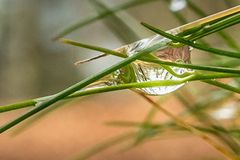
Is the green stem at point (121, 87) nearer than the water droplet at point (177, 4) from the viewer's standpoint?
Yes

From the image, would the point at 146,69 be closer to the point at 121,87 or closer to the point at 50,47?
the point at 121,87

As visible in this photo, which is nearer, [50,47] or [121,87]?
[121,87]

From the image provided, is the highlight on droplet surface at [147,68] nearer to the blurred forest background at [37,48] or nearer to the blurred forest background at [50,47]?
the blurred forest background at [50,47]

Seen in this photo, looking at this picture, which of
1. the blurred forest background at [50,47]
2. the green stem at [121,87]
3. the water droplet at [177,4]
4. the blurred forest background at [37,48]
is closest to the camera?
the green stem at [121,87]

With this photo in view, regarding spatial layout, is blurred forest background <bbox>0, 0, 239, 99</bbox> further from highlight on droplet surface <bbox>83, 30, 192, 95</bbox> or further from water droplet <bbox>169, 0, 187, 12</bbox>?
highlight on droplet surface <bbox>83, 30, 192, 95</bbox>

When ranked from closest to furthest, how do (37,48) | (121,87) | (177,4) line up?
(121,87) → (177,4) → (37,48)

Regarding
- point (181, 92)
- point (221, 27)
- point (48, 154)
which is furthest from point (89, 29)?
point (221, 27)

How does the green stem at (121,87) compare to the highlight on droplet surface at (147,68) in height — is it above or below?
below

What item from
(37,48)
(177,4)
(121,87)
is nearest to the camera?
(121,87)

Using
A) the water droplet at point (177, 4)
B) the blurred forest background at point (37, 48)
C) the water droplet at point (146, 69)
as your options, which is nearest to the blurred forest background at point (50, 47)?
the blurred forest background at point (37, 48)

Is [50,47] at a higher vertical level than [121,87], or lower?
higher

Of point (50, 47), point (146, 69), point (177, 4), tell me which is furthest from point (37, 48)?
point (146, 69)
